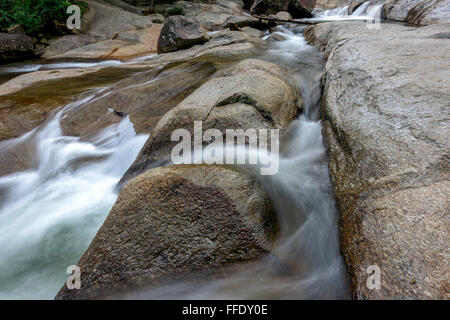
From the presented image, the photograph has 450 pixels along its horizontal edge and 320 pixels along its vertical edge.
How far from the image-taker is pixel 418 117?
2.11m

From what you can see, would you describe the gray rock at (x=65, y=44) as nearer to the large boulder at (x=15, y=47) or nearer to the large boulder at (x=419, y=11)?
the large boulder at (x=15, y=47)

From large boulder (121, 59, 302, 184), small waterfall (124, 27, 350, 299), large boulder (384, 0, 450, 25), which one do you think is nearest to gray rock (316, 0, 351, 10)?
large boulder (384, 0, 450, 25)

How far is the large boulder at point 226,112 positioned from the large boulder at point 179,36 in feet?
25.0

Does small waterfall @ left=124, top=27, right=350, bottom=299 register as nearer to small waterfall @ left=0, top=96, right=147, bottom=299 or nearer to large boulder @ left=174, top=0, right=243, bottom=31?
small waterfall @ left=0, top=96, right=147, bottom=299

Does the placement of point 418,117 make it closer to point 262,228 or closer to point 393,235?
point 393,235

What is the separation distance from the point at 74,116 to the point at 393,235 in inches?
217

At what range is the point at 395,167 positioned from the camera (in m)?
1.91

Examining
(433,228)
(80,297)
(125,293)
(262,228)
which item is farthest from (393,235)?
(80,297)

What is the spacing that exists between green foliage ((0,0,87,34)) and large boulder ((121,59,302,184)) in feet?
43.9

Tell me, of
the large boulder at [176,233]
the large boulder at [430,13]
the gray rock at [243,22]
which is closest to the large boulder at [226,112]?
the large boulder at [176,233]

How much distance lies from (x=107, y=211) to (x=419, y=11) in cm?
991

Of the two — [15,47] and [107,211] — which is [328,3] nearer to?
[15,47]

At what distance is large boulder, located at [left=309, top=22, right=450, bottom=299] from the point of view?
1399 mm

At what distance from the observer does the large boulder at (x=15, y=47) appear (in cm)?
1020
